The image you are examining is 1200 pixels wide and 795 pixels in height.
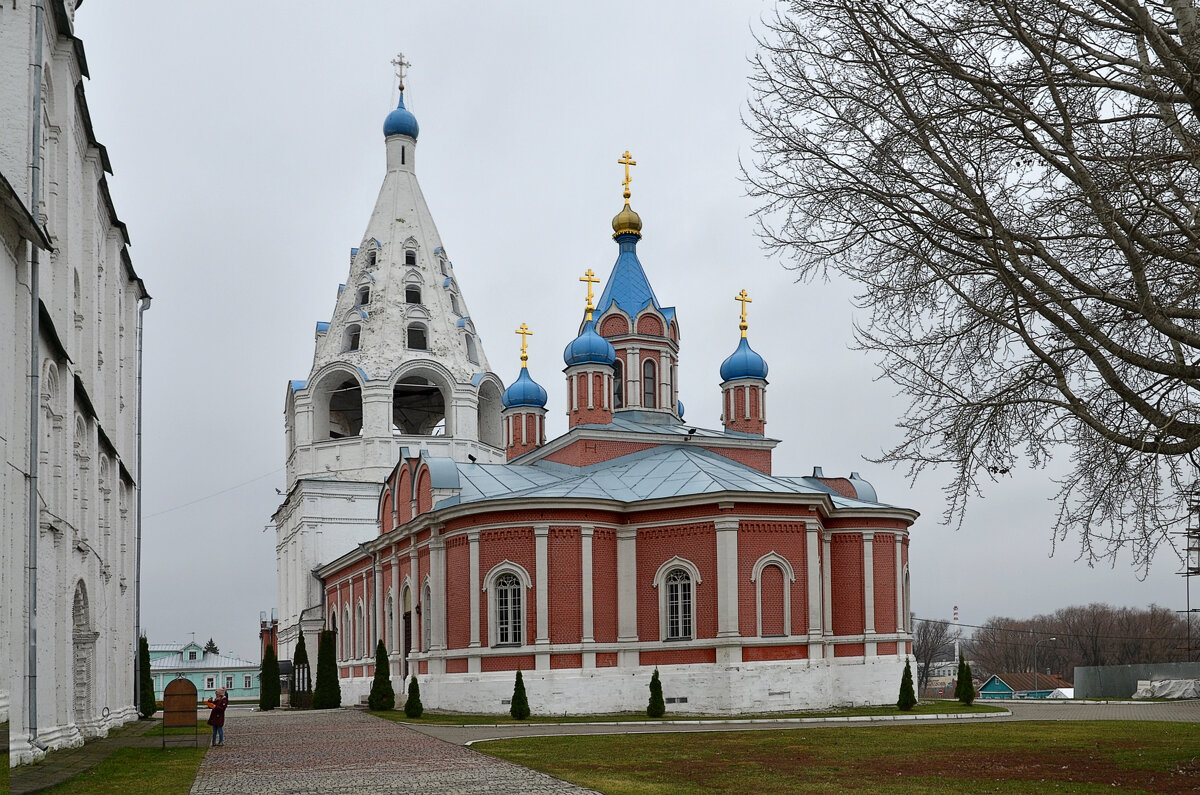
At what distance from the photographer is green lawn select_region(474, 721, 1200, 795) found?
12.9 metres

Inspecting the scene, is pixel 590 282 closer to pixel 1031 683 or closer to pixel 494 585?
pixel 494 585

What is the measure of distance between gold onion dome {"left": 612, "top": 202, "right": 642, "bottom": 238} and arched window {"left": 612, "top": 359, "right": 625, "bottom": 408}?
156 inches

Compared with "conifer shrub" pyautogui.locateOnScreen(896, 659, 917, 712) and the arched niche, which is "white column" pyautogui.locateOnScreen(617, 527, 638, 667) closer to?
"conifer shrub" pyautogui.locateOnScreen(896, 659, 917, 712)

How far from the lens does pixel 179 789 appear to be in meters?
13.5

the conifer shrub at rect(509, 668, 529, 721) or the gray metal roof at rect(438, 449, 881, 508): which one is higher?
the gray metal roof at rect(438, 449, 881, 508)

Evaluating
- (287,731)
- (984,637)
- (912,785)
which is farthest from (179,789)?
(984,637)

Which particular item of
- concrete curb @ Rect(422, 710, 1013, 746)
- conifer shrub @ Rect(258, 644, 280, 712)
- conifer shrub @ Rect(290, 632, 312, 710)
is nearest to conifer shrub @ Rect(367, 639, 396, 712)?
concrete curb @ Rect(422, 710, 1013, 746)

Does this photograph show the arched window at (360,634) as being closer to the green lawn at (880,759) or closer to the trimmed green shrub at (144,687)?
the trimmed green shrub at (144,687)

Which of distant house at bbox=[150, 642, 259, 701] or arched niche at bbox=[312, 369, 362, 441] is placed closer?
arched niche at bbox=[312, 369, 362, 441]

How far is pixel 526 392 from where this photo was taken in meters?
35.9

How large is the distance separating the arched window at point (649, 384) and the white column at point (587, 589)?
7224mm

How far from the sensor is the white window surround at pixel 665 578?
27359mm

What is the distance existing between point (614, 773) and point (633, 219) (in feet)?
76.2

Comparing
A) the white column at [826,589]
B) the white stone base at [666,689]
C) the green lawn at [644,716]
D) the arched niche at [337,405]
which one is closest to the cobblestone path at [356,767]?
the green lawn at [644,716]
